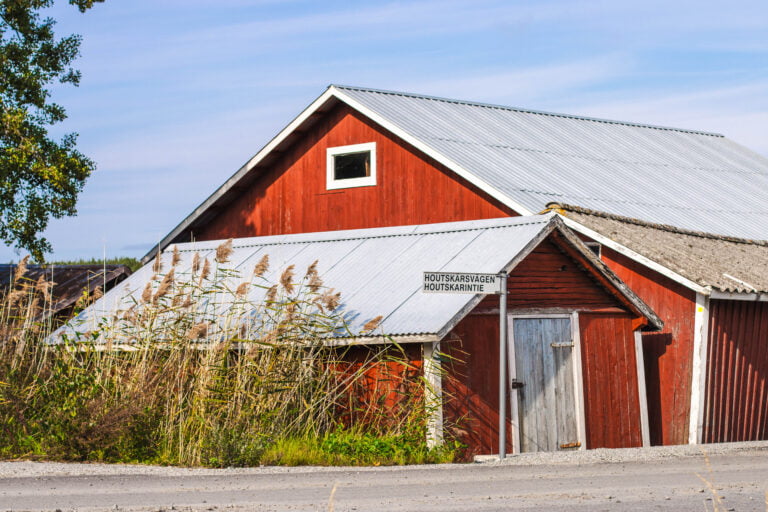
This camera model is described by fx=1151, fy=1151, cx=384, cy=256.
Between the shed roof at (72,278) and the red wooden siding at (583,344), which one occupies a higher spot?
the shed roof at (72,278)

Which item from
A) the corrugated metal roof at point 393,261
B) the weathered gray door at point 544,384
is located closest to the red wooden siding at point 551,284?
the weathered gray door at point 544,384

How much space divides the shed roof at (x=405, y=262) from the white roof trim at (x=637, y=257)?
A: 3.50 ft

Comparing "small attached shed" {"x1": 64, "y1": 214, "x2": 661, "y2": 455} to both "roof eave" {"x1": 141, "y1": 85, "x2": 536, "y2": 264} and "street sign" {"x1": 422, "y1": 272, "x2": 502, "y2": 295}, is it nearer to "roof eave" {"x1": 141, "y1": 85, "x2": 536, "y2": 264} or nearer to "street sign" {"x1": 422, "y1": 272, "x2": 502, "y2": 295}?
"street sign" {"x1": 422, "y1": 272, "x2": 502, "y2": 295}

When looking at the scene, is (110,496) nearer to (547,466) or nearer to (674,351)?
(547,466)

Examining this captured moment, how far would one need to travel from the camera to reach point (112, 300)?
18984mm

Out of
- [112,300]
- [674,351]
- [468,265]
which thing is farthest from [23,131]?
[674,351]

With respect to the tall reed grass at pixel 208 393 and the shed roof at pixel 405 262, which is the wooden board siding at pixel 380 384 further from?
the shed roof at pixel 405 262

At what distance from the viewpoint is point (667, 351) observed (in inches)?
745

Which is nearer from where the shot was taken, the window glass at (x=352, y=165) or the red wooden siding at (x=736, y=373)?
the red wooden siding at (x=736, y=373)

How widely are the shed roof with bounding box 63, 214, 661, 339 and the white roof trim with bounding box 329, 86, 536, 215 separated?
7.46 feet

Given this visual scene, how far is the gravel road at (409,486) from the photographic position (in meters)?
9.50

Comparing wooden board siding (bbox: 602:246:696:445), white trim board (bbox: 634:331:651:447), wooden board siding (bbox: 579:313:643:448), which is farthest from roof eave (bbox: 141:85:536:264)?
white trim board (bbox: 634:331:651:447)

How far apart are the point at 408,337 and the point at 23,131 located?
39.7ft

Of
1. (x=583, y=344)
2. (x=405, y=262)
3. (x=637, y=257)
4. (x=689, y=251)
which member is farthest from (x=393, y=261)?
(x=689, y=251)
